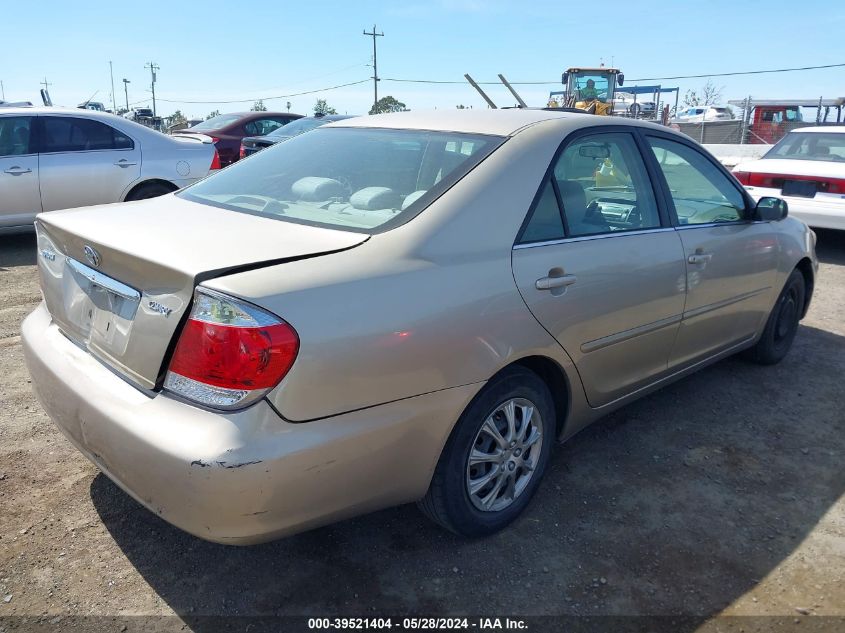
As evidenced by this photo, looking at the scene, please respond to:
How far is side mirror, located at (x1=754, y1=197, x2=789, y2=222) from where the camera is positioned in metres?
3.85

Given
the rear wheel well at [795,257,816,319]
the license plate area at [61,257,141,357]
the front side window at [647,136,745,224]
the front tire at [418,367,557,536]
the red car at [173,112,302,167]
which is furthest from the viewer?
the red car at [173,112,302,167]

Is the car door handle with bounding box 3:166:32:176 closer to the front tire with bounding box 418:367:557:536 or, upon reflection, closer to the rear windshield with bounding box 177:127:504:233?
the rear windshield with bounding box 177:127:504:233

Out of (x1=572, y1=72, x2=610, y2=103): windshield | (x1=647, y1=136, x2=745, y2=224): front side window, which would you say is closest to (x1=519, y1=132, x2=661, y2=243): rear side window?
(x1=647, y1=136, x2=745, y2=224): front side window

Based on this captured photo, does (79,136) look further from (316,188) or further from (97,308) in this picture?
(97,308)

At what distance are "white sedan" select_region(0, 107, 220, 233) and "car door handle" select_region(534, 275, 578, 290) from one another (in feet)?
19.4

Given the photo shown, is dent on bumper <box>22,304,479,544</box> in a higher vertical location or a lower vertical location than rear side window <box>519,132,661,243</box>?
lower

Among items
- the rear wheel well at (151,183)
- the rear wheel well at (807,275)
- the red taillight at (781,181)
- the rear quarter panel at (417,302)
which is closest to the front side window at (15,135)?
the rear wheel well at (151,183)

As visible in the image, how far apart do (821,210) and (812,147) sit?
49.5 inches

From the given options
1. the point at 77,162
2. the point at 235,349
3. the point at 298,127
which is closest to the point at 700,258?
the point at 235,349

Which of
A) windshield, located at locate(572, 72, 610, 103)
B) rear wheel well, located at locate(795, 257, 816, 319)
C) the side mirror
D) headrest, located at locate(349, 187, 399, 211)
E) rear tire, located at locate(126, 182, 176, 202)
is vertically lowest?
rear wheel well, located at locate(795, 257, 816, 319)

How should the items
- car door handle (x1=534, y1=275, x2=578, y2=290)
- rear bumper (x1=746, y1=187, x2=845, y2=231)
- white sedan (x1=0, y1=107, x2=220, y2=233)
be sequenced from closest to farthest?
car door handle (x1=534, y1=275, x2=578, y2=290)
white sedan (x1=0, y1=107, x2=220, y2=233)
rear bumper (x1=746, y1=187, x2=845, y2=231)

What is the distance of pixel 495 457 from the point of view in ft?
8.40

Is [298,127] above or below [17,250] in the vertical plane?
above

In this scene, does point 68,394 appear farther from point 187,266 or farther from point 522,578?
point 522,578
